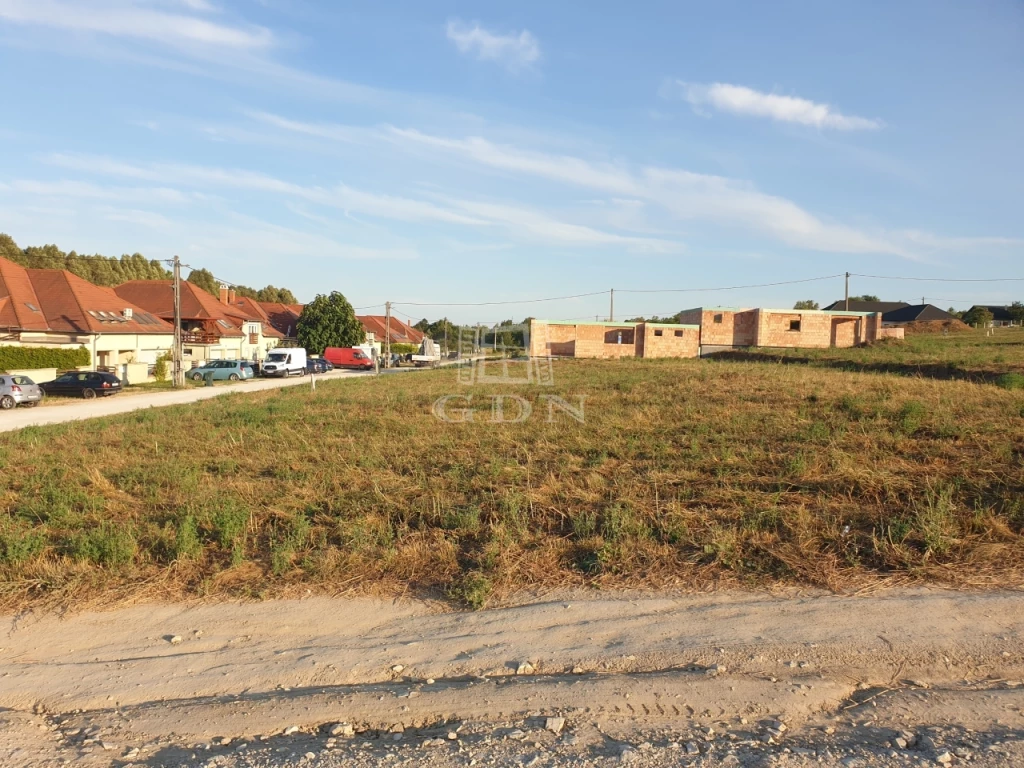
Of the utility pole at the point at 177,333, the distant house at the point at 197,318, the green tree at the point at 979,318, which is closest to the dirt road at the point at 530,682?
the utility pole at the point at 177,333

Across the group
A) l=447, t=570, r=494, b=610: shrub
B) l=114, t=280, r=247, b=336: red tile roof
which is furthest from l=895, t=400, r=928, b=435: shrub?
l=114, t=280, r=247, b=336: red tile roof

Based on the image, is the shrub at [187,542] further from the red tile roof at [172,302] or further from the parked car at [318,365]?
the red tile roof at [172,302]

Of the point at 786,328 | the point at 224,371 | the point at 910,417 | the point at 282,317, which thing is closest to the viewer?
the point at 910,417

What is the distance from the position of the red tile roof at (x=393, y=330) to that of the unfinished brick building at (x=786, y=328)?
46.7m

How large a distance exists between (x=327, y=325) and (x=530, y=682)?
5961cm

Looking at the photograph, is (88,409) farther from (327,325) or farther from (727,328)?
(327,325)

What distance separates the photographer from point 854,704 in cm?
383

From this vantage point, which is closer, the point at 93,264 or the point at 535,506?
the point at 535,506

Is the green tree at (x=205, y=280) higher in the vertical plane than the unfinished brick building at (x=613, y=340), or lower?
higher

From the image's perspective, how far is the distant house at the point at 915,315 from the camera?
212 ft

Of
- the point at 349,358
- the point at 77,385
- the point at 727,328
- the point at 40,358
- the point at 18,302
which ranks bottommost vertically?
the point at 77,385

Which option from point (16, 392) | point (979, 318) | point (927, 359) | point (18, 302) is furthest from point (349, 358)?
point (979, 318)

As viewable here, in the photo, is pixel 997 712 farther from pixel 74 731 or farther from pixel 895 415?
pixel 895 415

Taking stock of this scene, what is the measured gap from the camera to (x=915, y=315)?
6712cm
